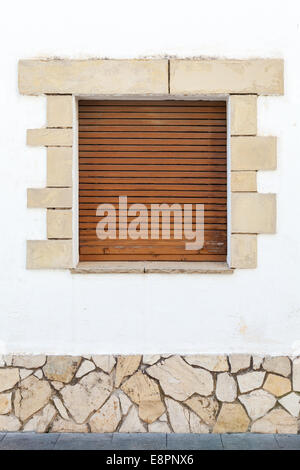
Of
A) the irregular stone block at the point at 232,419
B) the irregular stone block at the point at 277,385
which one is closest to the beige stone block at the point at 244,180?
the irregular stone block at the point at 277,385

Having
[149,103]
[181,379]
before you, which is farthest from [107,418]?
[149,103]

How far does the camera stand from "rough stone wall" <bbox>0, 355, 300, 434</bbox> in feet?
14.6

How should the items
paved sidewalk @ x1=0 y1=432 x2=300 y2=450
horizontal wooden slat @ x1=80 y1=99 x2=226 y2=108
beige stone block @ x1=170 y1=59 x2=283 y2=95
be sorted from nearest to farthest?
paved sidewalk @ x1=0 y1=432 x2=300 y2=450, beige stone block @ x1=170 y1=59 x2=283 y2=95, horizontal wooden slat @ x1=80 y1=99 x2=226 y2=108

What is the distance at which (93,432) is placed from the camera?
176 inches

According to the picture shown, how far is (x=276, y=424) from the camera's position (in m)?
4.46

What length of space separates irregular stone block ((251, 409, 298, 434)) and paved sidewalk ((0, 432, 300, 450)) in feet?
0.15

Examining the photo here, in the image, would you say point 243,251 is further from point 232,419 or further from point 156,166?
point 232,419

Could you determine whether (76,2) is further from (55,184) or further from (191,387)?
(191,387)

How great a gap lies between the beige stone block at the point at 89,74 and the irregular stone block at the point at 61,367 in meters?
2.46

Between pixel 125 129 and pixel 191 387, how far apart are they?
8.29ft

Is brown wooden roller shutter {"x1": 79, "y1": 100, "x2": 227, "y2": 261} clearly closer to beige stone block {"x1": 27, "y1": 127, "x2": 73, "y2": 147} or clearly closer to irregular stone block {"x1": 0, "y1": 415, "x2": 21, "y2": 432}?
beige stone block {"x1": 27, "y1": 127, "x2": 73, "y2": 147}

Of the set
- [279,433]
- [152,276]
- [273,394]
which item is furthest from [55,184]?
[279,433]

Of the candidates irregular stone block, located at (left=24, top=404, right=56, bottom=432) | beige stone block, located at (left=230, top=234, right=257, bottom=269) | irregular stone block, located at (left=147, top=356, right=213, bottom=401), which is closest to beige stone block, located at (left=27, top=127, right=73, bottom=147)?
beige stone block, located at (left=230, top=234, right=257, bottom=269)

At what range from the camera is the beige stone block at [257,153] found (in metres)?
4.45
